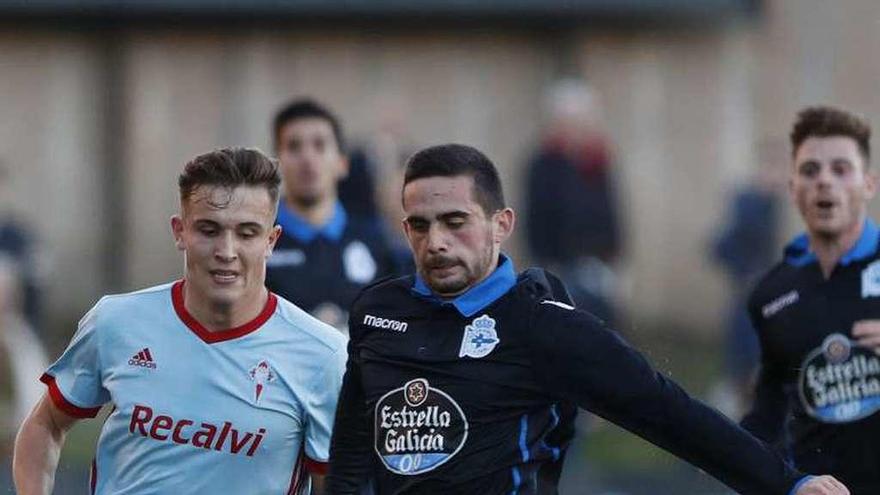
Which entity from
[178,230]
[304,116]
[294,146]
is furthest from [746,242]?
[178,230]

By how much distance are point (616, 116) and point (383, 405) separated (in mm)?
12804

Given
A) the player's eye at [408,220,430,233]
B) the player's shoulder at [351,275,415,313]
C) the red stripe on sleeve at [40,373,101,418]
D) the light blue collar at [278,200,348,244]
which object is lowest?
the red stripe on sleeve at [40,373,101,418]

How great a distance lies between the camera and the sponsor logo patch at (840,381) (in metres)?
8.16

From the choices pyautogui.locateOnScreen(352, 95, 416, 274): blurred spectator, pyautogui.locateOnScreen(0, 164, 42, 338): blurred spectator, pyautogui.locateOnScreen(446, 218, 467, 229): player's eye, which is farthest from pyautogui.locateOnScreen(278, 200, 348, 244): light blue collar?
pyautogui.locateOnScreen(0, 164, 42, 338): blurred spectator

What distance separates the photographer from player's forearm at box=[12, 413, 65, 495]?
272 inches

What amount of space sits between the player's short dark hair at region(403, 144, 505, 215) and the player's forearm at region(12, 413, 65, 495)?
1312mm

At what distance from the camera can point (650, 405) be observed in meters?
6.39

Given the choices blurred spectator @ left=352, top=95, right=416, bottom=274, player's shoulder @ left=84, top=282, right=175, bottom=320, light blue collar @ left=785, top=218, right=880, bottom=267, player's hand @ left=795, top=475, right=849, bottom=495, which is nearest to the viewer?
player's hand @ left=795, top=475, right=849, bottom=495

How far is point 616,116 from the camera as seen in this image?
63.1ft

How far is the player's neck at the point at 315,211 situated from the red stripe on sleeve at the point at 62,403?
9.43 ft

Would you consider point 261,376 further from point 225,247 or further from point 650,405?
point 650,405

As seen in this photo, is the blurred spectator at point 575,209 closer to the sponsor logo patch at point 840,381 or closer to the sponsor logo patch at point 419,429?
the sponsor logo patch at point 840,381

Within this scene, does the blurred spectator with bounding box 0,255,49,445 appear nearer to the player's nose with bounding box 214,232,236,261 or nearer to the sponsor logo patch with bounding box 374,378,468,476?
the player's nose with bounding box 214,232,236,261

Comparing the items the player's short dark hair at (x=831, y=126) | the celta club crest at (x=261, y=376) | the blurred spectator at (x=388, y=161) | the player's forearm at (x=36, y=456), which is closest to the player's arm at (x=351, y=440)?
the celta club crest at (x=261, y=376)
